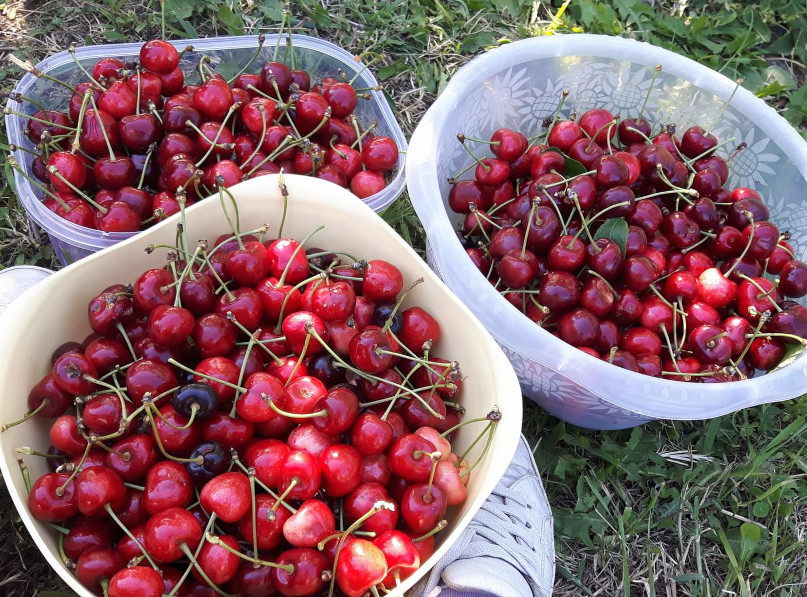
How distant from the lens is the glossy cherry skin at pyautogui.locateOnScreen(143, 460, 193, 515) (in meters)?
1.28

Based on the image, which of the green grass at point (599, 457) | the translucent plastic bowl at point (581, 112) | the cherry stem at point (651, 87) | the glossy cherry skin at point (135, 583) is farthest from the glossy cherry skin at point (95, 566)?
the cherry stem at point (651, 87)

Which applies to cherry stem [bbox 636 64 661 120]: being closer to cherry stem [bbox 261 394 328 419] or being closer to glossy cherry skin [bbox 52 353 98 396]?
cherry stem [bbox 261 394 328 419]

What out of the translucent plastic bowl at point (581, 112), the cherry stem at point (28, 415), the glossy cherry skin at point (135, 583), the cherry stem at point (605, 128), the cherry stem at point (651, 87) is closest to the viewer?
the glossy cherry skin at point (135, 583)

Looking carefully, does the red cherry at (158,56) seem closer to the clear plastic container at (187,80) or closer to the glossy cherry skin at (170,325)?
the clear plastic container at (187,80)

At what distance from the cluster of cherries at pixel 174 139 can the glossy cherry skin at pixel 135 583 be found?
0.94 m

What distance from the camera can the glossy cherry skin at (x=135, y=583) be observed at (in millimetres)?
1158

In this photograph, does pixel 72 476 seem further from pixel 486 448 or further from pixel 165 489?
pixel 486 448

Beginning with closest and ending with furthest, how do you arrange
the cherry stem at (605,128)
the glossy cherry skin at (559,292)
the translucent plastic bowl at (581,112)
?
the translucent plastic bowl at (581,112), the glossy cherry skin at (559,292), the cherry stem at (605,128)

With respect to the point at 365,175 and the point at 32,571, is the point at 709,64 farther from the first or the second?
the point at 32,571

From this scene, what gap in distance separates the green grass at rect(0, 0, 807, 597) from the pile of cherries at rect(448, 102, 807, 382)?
389 mm

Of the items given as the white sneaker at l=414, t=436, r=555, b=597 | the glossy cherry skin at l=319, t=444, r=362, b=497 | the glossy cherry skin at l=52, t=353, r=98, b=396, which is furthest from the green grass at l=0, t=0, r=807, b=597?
the glossy cherry skin at l=319, t=444, r=362, b=497

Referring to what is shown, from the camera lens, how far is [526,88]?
7.57 feet

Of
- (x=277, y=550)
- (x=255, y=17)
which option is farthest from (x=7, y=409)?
(x=255, y=17)

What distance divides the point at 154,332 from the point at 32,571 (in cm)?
84
